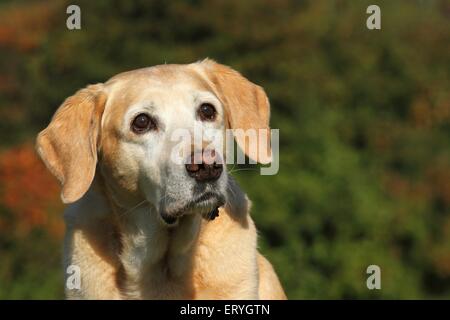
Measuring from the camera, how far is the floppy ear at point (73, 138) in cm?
548

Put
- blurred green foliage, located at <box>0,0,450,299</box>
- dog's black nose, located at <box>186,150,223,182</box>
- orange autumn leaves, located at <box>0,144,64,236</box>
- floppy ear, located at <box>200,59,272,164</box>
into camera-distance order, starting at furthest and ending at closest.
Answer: blurred green foliage, located at <box>0,0,450,299</box>, orange autumn leaves, located at <box>0,144,64,236</box>, floppy ear, located at <box>200,59,272,164</box>, dog's black nose, located at <box>186,150,223,182</box>

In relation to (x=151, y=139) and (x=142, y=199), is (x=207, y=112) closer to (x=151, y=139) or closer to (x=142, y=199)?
(x=151, y=139)

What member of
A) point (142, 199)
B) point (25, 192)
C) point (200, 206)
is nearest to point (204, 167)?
point (200, 206)

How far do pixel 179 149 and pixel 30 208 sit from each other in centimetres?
1844

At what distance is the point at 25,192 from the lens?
23.5m

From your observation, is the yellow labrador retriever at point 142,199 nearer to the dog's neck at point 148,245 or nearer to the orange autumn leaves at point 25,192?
the dog's neck at point 148,245

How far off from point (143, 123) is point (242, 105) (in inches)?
26.7

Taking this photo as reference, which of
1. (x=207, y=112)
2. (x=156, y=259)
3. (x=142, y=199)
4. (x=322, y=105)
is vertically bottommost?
(x=322, y=105)

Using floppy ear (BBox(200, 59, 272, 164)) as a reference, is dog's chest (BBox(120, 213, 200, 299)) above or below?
below

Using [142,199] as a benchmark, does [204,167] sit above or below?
above

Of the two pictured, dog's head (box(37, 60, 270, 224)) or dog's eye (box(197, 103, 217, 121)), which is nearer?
dog's head (box(37, 60, 270, 224))

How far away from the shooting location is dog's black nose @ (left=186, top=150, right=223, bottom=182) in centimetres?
504

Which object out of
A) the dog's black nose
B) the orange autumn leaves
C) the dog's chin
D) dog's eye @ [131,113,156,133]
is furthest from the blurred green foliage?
the dog's black nose

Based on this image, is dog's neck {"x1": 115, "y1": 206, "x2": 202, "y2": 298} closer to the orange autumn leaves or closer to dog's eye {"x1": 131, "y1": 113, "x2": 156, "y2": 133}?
dog's eye {"x1": 131, "y1": 113, "x2": 156, "y2": 133}
